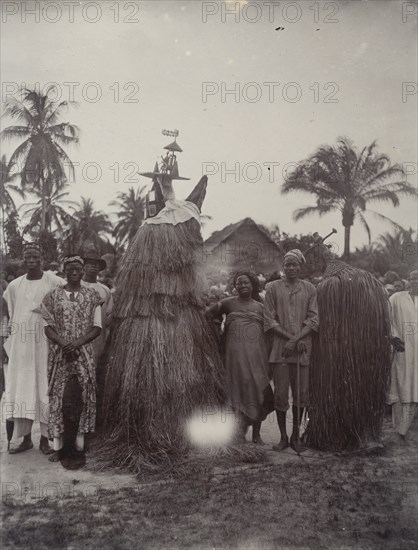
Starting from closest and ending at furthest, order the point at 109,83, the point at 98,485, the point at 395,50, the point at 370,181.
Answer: the point at 98,485 < the point at 395,50 < the point at 109,83 < the point at 370,181

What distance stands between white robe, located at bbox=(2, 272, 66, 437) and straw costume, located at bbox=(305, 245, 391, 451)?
8.66 ft

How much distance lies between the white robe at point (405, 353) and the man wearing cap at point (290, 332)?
111 centimetres

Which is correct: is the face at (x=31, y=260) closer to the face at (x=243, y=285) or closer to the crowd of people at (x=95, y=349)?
Answer: the crowd of people at (x=95, y=349)


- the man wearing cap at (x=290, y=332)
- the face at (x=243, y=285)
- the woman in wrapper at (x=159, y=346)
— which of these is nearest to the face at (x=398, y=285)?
the man wearing cap at (x=290, y=332)

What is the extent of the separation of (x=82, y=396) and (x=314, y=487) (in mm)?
2120

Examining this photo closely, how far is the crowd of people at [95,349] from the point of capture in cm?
449

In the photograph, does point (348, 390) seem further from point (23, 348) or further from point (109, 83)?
point (109, 83)

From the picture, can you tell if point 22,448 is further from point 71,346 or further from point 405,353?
point 405,353

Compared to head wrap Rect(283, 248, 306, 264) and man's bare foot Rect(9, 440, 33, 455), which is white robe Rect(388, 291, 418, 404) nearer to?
head wrap Rect(283, 248, 306, 264)

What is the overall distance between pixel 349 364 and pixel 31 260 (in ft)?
10.7

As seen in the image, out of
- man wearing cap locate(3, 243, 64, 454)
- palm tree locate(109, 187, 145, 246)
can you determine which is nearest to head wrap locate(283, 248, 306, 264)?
man wearing cap locate(3, 243, 64, 454)

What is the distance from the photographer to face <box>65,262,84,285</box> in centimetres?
455

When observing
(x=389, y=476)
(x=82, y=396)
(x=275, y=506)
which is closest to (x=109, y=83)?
(x=82, y=396)

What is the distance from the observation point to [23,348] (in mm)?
4844
